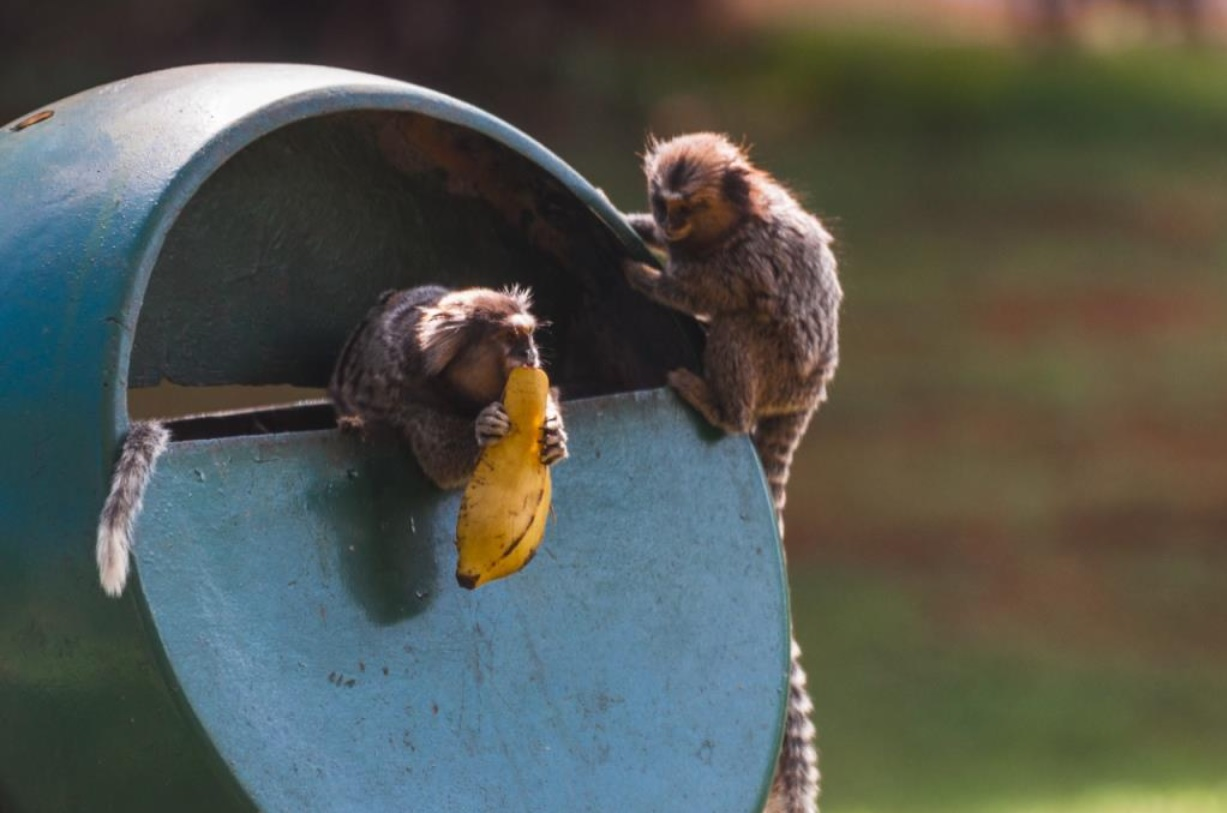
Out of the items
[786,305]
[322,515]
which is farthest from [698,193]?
[322,515]

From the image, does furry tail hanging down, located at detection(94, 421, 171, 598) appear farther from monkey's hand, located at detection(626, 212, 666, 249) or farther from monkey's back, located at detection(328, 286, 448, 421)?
monkey's hand, located at detection(626, 212, 666, 249)

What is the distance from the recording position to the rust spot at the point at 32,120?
12.8 feet

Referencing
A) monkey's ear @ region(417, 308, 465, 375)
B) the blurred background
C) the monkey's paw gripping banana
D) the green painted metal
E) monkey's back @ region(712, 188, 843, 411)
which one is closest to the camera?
the green painted metal

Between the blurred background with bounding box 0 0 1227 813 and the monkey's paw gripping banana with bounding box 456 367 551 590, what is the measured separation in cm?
488

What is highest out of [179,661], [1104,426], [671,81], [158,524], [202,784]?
[671,81]

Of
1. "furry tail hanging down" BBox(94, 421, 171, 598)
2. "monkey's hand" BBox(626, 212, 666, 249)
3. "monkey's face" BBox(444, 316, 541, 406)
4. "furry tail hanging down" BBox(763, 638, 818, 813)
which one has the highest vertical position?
"monkey's hand" BBox(626, 212, 666, 249)

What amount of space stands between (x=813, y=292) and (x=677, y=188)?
424 millimetres

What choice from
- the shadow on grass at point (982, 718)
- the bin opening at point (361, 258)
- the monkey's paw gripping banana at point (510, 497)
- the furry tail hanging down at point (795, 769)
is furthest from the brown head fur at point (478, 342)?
the shadow on grass at point (982, 718)

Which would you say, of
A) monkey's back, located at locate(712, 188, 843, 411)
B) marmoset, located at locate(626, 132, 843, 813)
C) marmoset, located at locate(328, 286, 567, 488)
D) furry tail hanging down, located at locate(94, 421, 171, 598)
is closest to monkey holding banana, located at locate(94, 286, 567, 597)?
marmoset, located at locate(328, 286, 567, 488)

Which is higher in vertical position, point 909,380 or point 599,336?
point 909,380

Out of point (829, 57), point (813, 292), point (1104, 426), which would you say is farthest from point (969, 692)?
point (829, 57)

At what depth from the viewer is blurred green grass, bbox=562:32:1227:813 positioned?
10016 mm

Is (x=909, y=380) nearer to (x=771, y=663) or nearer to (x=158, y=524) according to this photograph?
(x=771, y=663)

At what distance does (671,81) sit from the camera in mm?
19578
